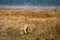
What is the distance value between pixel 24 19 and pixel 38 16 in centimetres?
59

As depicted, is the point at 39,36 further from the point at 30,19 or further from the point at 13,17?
the point at 13,17

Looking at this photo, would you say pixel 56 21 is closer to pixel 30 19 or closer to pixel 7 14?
pixel 30 19

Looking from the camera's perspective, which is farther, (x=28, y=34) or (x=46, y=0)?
(x=46, y=0)

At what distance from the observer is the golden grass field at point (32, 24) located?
4508mm

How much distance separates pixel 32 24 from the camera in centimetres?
501

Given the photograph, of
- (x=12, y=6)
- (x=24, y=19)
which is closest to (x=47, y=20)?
(x=24, y=19)

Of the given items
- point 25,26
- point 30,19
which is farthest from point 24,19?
point 25,26

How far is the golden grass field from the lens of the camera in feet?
14.8

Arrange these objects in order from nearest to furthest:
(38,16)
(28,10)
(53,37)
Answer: (53,37)
(38,16)
(28,10)

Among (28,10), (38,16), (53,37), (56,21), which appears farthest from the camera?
(28,10)

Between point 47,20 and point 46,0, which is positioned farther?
point 46,0

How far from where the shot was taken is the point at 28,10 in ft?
20.0

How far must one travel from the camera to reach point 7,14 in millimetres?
5695

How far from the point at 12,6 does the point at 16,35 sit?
2106 millimetres
